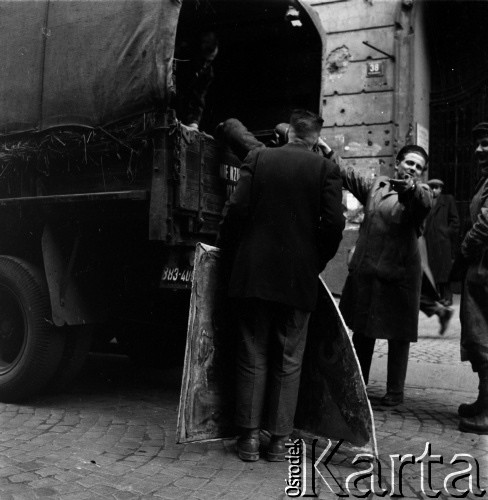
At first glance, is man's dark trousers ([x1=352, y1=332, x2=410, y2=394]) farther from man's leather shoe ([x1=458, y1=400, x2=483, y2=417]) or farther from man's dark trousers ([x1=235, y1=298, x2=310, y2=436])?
man's dark trousers ([x1=235, y1=298, x2=310, y2=436])

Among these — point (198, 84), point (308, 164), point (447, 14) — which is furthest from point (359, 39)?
point (308, 164)

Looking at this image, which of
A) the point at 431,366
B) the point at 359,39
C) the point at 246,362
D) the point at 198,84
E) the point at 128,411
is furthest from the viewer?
the point at 359,39

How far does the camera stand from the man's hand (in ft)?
13.3

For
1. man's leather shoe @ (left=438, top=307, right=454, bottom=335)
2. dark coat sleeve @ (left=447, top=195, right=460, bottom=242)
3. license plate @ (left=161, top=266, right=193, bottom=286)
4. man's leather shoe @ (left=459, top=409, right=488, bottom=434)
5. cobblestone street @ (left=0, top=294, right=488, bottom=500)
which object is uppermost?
dark coat sleeve @ (left=447, top=195, right=460, bottom=242)

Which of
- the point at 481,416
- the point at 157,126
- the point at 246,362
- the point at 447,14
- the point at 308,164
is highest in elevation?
the point at 447,14

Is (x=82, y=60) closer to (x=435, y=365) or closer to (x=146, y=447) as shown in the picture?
(x=146, y=447)

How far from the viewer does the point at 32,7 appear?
4.61 m

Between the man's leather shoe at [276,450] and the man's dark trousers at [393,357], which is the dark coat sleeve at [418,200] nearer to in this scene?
the man's dark trousers at [393,357]

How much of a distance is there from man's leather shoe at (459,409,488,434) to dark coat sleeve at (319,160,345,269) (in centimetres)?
145

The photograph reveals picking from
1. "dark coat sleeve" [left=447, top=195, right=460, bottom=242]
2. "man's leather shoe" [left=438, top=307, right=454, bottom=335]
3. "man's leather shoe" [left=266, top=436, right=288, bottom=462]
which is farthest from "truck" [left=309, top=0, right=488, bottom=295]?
"man's leather shoe" [left=266, top=436, right=288, bottom=462]

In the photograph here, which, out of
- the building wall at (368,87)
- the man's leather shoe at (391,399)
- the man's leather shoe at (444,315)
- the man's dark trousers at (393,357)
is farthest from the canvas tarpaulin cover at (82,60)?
the building wall at (368,87)

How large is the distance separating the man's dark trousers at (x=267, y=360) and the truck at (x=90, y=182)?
805 millimetres

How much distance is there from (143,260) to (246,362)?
1358 millimetres

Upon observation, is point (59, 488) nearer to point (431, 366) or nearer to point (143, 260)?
point (143, 260)
